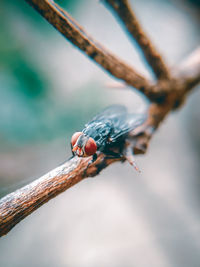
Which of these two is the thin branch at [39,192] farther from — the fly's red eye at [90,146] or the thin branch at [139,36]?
the thin branch at [139,36]

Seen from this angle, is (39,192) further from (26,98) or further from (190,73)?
(26,98)

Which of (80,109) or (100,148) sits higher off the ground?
(80,109)

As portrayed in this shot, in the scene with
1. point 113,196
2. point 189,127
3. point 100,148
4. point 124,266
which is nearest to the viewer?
point 100,148

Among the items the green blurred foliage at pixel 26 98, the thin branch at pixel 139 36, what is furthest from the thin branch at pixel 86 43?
the green blurred foliage at pixel 26 98

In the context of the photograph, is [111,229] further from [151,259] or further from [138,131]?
[138,131]

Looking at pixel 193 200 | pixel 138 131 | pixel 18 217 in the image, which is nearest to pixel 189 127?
pixel 193 200

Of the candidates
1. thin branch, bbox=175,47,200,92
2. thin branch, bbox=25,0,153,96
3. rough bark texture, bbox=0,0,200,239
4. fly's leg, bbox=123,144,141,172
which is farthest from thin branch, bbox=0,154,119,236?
thin branch, bbox=175,47,200,92
